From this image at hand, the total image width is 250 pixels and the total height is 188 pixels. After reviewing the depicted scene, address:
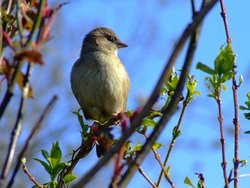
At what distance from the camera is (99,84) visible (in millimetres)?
5715

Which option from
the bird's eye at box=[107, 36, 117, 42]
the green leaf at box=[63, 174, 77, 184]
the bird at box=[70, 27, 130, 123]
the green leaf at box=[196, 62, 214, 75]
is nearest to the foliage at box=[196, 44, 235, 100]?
the green leaf at box=[196, 62, 214, 75]

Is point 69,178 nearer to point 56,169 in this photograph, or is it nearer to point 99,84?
point 56,169

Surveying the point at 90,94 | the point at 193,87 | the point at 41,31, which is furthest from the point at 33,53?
the point at 90,94

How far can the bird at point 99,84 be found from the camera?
5734 mm

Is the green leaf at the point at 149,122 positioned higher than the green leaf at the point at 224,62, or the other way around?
the green leaf at the point at 224,62

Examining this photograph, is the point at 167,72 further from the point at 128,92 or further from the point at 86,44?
the point at 86,44

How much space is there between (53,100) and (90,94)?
14.2 ft

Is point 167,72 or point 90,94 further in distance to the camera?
point 90,94

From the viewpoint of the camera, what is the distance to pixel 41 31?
1.67 m

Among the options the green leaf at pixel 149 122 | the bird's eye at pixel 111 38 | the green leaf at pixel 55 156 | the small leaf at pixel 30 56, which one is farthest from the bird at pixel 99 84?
the small leaf at pixel 30 56

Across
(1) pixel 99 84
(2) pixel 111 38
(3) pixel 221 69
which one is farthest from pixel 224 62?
(2) pixel 111 38

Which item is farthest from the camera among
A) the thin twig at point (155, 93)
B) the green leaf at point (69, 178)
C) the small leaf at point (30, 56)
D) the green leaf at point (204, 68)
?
the green leaf at point (69, 178)

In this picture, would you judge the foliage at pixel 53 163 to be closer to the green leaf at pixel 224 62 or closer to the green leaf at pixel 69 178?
the green leaf at pixel 69 178

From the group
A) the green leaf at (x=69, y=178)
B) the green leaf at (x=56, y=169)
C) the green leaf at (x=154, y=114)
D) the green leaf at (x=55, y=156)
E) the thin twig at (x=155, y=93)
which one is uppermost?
the green leaf at (x=55, y=156)
